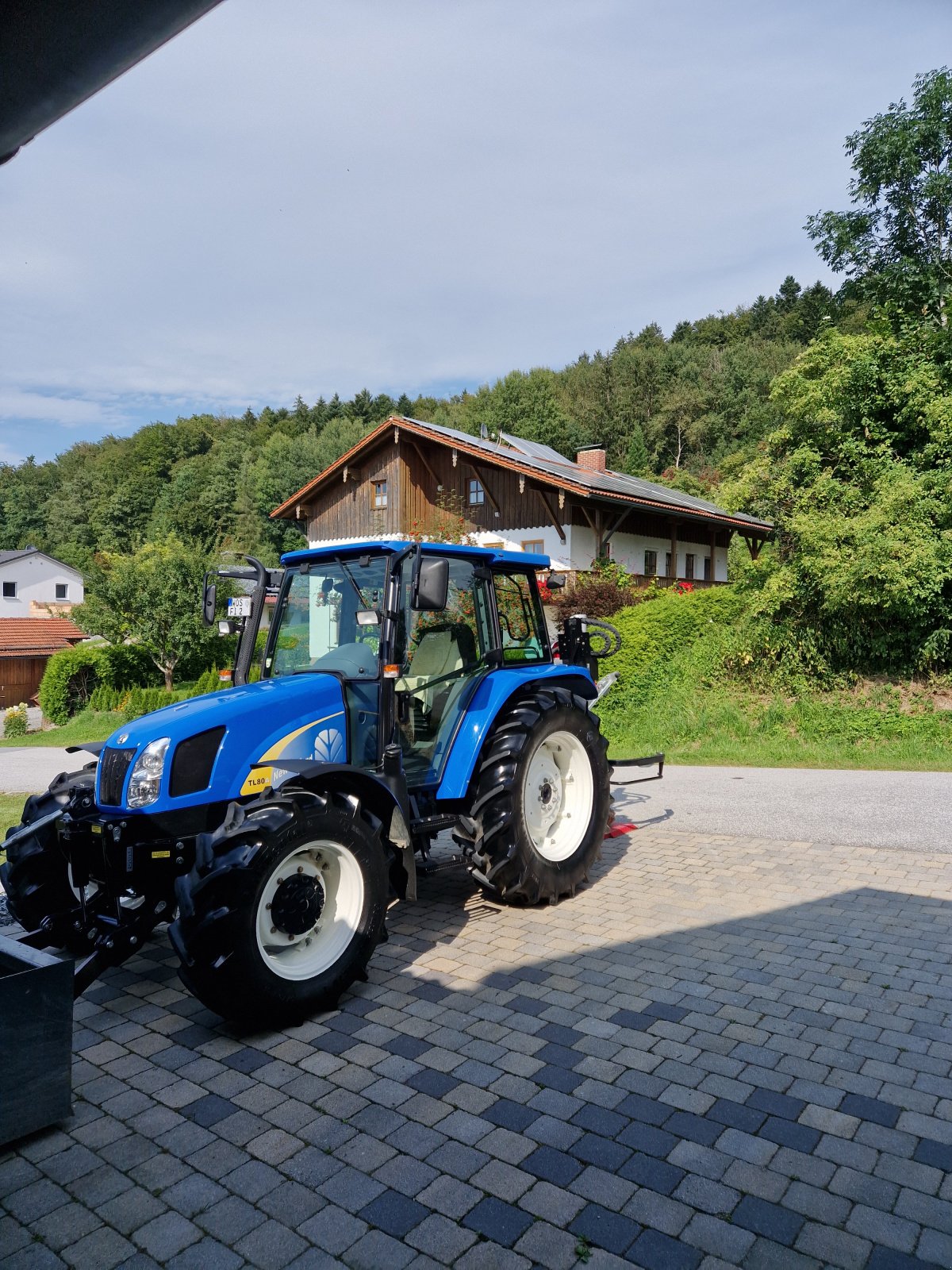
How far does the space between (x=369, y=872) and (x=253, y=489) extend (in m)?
61.2

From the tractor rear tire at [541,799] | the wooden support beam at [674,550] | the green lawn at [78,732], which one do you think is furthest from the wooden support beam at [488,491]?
the tractor rear tire at [541,799]

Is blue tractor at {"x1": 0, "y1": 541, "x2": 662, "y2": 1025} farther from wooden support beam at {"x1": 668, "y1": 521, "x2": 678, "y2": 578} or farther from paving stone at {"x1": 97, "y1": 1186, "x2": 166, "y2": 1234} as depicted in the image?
wooden support beam at {"x1": 668, "y1": 521, "x2": 678, "y2": 578}

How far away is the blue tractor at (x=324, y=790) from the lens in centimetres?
365

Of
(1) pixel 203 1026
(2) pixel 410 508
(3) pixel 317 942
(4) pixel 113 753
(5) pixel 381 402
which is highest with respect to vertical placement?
(5) pixel 381 402

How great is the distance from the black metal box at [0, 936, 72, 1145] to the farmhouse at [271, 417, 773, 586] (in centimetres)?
1855

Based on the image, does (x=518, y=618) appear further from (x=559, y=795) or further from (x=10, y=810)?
(x=10, y=810)

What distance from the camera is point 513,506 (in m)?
24.0

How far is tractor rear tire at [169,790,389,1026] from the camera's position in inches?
135

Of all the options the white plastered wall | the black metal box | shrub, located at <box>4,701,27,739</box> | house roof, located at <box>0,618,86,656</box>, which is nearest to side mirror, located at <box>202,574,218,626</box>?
the black metal box

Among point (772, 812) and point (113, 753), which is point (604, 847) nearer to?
point (772, 812)

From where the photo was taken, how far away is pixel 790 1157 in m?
2.79

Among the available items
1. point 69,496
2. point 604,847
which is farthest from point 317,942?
point 69,496

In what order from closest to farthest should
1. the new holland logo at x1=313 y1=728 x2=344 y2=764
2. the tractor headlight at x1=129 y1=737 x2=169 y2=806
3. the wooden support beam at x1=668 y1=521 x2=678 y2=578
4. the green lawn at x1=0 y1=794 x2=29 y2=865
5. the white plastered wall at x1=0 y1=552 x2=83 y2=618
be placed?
the tractor headlight at x1=129 y1=737 x2=169 y2=806
the new holland logo at x1=313 y1=728 x2=344 y2=764
the green lawn at x1=0 y1=794 x2=29 y2=865
the wooden support beam at x1=668 y1=521 x2=678 y2=578
the white plastered wall at x1=0 y1=552 x2=83 y2=618

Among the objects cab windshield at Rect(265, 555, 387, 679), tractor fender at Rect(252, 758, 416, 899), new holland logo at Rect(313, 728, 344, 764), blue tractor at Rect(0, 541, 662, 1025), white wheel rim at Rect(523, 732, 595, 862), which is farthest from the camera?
white wheel rim at Rect(523, 732, 595, 862)
